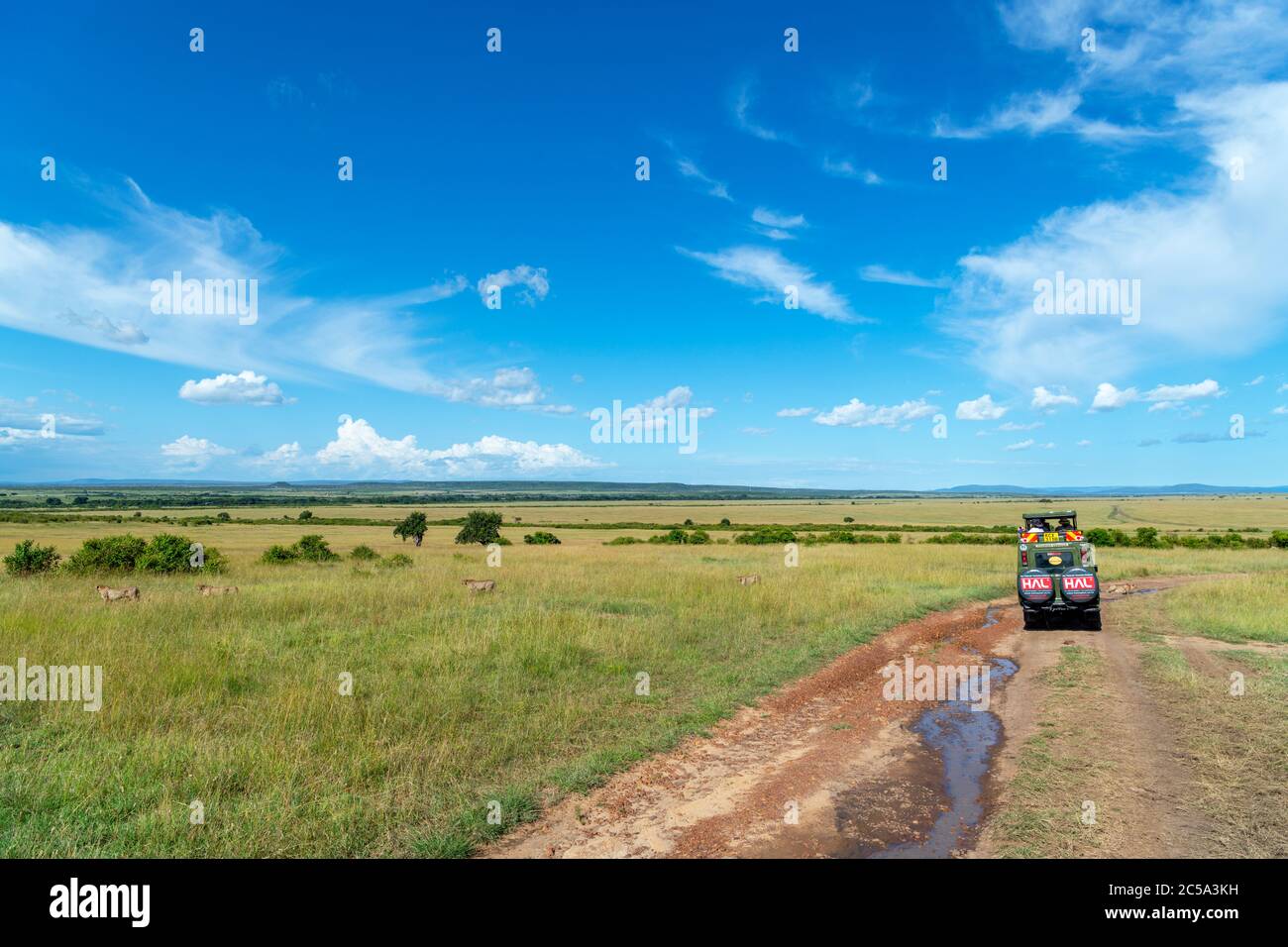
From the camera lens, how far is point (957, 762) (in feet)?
24.4

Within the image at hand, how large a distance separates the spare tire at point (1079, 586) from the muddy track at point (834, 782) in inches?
161

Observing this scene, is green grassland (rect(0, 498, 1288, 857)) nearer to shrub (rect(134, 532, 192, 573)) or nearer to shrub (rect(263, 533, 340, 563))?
shrub (rect(134, 532, 192, 573))

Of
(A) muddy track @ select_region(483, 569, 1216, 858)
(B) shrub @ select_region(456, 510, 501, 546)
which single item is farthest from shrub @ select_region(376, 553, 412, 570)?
(A) muddy track @ select_region(483, 569, 1216, 858)

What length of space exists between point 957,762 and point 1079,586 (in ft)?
33.2

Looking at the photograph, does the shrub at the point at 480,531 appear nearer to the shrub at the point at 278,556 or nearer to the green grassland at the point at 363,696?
the shrub at the point at 278,556

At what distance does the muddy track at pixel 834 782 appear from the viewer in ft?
17.9

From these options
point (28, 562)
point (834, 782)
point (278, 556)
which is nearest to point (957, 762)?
point (834, 782)

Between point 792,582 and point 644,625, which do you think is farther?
point 792,582

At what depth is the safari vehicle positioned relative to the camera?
1516 cm
